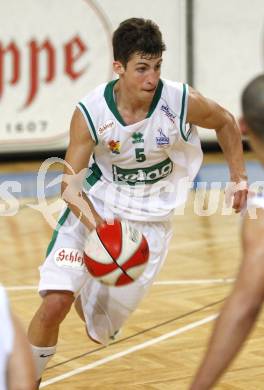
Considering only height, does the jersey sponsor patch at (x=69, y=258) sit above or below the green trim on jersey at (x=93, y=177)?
below

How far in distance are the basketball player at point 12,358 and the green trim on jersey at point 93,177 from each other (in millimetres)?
3546

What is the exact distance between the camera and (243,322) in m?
3.57

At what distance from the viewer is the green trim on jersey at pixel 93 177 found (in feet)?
21.1

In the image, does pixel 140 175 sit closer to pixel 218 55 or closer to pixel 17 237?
pixel 17 237

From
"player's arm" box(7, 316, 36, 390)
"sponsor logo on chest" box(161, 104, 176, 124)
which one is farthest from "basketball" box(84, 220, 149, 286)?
"player's arm" box(7, 316, 36, 390)

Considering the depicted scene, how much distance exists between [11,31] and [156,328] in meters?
7.48

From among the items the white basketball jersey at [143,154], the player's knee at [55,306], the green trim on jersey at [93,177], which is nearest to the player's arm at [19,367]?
the player's knee at [55,306]

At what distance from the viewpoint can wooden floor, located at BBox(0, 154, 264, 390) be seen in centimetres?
650

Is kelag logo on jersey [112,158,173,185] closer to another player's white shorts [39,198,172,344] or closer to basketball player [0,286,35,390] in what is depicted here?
another player's white shorts [39,198,172,344]

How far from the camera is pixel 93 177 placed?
21.2 feet

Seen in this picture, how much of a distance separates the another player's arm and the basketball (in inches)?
9.2

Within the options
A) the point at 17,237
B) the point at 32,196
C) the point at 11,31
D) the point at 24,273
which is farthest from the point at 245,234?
the point at 11,31

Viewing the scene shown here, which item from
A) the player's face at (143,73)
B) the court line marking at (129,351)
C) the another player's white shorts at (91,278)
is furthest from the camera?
the court line marking at (129,351)

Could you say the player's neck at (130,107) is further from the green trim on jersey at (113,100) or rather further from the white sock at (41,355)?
the white sock at (41,355)
